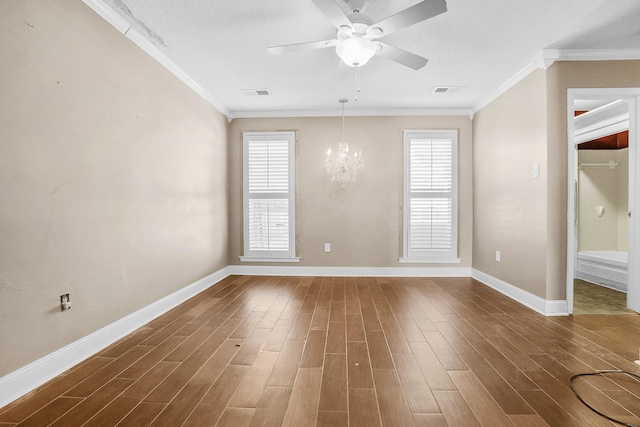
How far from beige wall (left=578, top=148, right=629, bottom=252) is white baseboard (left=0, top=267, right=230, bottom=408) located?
6058 millimetres

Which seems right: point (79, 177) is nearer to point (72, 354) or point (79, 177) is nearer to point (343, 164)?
point (72, 354)

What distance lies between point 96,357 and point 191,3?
256 centimetres

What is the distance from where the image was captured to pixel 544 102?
297 cm

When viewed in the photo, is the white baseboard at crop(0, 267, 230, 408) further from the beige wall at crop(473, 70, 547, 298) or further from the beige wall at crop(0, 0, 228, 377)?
the beige wall at crop(473, 70, 547, 298)

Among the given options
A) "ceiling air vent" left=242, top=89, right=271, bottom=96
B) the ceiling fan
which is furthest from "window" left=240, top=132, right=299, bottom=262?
the ceiling fan

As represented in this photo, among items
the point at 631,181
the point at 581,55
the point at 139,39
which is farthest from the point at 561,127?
the point at 139,39

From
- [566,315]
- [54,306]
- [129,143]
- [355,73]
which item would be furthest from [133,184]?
[566,315]

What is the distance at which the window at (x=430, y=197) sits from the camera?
4.61 m

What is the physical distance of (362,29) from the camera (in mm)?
2174

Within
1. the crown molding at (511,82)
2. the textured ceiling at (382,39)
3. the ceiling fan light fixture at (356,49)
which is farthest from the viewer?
the crown molding at (511,82)

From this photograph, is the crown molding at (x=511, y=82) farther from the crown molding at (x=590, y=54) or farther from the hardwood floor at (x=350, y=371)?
the hardwood floor at (x=350, y=371)

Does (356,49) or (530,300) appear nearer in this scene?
(356,49)

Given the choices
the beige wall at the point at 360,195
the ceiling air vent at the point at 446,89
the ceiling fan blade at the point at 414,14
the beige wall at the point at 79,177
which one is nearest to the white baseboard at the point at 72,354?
the beige wall at the point at 79,177

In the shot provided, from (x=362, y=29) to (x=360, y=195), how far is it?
2718mm
